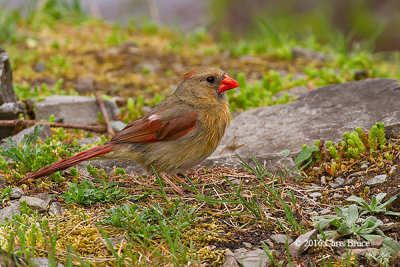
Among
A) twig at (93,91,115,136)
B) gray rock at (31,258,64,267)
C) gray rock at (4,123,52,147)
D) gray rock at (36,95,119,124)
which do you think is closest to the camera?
gray rock at (31,258,64,267)

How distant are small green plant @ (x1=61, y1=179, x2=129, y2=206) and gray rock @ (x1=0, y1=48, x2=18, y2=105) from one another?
1683 millimetres

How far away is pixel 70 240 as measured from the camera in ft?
10.6

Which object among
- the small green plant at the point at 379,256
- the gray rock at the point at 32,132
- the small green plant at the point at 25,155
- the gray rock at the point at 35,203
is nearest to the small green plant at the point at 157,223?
the gray rock at the point at 35,203

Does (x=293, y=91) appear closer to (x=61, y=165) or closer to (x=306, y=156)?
(x=306, y=156)

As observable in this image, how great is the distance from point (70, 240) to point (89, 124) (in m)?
2.38

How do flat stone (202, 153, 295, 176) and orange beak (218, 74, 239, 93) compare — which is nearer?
flat stone (202, 153, 295, 176)

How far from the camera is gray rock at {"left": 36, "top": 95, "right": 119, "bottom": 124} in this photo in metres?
5.42

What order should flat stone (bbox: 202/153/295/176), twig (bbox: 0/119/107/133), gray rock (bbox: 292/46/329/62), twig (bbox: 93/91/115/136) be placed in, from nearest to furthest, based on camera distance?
flat stone (bbox: 202/153/295/176)
twig (bbox: 0/119/107/133)
twig (bbox: 93/91/115/136)
gray rock (bbox: 292/46/329/62)

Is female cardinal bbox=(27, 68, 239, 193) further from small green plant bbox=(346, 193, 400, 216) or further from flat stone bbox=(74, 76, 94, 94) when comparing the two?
flat stone bbox=(74, 76, 94, 94)

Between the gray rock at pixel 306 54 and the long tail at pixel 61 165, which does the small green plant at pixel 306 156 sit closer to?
the long tail at pixel 61 165

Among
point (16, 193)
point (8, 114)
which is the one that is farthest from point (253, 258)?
point (8, 114)

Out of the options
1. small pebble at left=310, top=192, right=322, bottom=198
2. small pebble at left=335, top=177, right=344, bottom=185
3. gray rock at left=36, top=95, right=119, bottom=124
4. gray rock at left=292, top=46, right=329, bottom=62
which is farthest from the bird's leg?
gray rock at left=292, top=46, right=329, bottom=62

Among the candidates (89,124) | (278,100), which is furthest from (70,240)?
(278,100)

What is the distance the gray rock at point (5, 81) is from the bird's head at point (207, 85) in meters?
1.75
